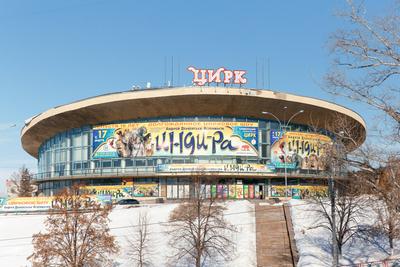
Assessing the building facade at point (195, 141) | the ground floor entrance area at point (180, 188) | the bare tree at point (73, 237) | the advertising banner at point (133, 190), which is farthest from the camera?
the advertising banner at point (133, 190)

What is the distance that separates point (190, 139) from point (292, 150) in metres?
15.5

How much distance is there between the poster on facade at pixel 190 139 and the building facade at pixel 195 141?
0.14m

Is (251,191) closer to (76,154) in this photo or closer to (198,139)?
(198,139)

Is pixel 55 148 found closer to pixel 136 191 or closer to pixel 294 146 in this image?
pixel 136 191

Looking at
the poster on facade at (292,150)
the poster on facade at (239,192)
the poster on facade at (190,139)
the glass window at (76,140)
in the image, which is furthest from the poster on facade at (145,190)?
the poster on facade at (292,150)

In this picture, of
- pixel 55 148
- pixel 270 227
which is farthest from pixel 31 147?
pixel 270 227

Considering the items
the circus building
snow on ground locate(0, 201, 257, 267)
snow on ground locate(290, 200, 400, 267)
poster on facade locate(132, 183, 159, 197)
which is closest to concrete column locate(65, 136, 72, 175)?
the circus building

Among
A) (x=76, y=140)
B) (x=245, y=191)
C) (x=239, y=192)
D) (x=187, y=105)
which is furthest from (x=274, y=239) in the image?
(x=76, y=140)

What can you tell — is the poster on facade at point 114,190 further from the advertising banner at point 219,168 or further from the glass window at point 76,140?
the glass window at point 76,140

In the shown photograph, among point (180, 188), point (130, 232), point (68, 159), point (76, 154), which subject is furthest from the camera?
point (68, 159)

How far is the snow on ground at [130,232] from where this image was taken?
35219 millimetres

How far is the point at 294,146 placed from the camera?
229 feet

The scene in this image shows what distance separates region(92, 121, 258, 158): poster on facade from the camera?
2618 inches

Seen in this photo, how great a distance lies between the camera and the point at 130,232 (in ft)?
133
